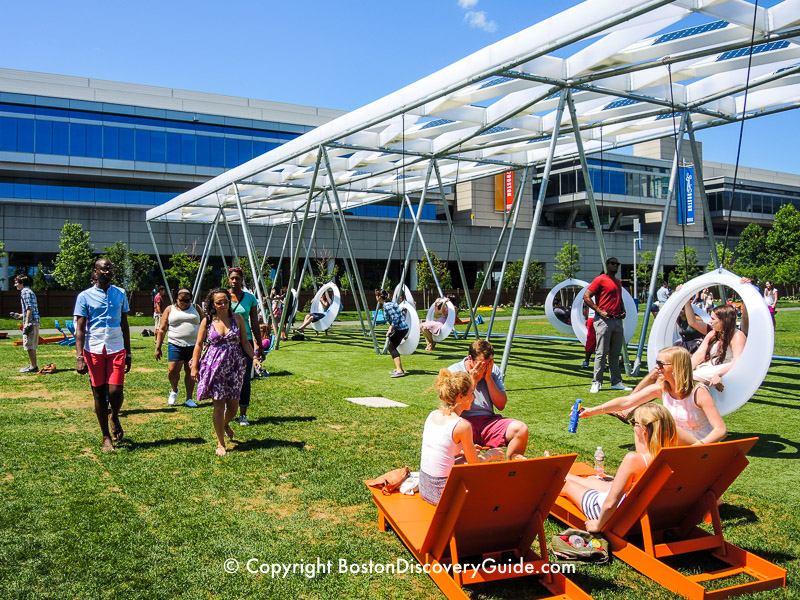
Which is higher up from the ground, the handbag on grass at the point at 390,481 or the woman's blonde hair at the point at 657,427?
the woman's blonde hair at the point at 657,427

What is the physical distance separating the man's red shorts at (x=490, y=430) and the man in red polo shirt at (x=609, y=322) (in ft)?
16.3

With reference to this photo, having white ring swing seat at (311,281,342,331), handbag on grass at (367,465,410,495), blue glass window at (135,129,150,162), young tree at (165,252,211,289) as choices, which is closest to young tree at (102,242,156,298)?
young tree at (165,252,211,289)

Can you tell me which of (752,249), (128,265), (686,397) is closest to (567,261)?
(752,249)

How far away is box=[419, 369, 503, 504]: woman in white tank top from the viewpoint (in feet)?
13.6

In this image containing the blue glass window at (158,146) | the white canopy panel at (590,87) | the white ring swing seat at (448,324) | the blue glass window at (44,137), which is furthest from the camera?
the blue glass window at (158,146)

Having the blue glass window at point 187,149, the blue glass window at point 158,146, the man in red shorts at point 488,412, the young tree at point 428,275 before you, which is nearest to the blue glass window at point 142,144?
the blue glass window at point 158,146

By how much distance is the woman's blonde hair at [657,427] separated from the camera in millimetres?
4004

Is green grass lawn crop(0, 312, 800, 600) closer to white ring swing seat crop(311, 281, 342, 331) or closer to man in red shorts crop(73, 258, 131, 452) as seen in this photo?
man in red shorts crop(73, 258, 131, 452)

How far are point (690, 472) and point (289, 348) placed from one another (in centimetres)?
1540

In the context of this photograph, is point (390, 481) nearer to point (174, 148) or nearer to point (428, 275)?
point (428, 275)

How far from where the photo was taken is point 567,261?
46938 millimetres

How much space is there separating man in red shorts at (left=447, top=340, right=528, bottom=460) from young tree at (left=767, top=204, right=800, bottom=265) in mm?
56438

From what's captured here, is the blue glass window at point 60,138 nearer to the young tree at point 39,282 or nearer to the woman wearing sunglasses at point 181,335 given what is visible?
the young tree at point 39,282

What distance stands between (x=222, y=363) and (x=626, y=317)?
767cm
